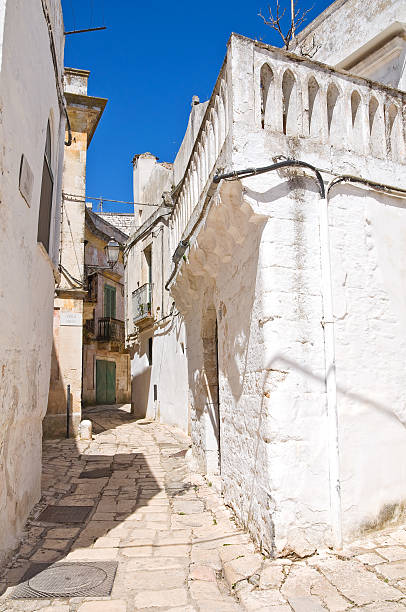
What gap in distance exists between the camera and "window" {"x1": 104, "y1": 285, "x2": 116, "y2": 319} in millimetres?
24297

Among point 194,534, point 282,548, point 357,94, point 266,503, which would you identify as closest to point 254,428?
point 266,503

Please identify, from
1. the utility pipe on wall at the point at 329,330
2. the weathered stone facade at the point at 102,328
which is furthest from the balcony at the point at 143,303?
Result: the utility pipe on wall at the point at 329,330

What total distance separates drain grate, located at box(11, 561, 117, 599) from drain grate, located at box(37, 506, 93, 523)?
1.18m

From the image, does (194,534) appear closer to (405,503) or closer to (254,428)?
(254,428)

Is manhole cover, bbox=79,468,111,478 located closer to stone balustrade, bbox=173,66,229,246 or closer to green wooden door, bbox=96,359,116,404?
stone balustrade, bbox=173,66,229,246

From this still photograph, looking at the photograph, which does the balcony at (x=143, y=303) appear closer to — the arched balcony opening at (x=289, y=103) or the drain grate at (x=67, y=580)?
the arched balcony opening at (x=289, y=103)

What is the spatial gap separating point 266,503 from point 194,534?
1.13 metres

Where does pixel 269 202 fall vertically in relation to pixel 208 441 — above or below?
above

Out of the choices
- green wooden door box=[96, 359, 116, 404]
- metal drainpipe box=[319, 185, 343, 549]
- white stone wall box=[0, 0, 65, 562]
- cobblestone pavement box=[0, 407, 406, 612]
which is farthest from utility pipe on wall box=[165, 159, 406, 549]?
green wooden door box=[96, 359, 116, 404]

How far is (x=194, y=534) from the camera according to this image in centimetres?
447

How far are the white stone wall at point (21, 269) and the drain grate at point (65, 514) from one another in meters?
0.20

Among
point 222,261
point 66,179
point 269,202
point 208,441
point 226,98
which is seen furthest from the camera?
point 66,179

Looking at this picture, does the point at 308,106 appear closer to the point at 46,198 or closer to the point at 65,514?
the point at 46,198

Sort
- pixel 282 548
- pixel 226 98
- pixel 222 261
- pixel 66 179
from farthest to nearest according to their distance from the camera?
pixel 66 179 → pixel 222 261 → pixel 226 98 → pixel 282 548
